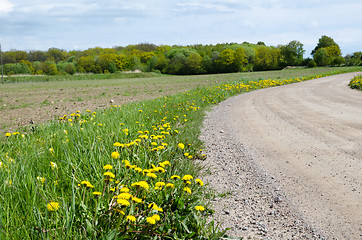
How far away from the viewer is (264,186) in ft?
14.1

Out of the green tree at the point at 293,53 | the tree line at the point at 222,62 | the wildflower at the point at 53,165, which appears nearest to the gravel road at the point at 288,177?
the wildflower at the point at 53,165

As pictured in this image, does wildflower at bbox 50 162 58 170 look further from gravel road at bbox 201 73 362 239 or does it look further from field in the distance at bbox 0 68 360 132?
field in the distance at bbox 0 68 360 132

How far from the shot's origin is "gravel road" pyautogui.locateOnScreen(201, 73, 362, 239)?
3.19 meters

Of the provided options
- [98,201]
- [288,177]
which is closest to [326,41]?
[288,177]

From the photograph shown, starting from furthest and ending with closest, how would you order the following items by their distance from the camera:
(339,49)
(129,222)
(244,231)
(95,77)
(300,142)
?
(339,49), (95,77), (300,142), (244,231), (129,222)

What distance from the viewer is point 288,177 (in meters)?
4.59

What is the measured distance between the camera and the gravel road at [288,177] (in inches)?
126

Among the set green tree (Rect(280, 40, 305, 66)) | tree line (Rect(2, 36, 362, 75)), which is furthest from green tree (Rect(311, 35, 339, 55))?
green tree (Rect(280, 40, 305, 66))

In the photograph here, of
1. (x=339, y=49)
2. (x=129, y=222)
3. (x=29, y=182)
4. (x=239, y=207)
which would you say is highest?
(x=339, y=49)

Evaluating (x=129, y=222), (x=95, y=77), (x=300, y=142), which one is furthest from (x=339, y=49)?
(x=129, y=222)

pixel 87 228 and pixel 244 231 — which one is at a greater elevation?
pixel 87 228

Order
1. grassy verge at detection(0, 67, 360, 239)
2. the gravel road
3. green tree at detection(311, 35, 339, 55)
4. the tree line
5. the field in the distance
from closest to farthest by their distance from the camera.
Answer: grassy verge at detection(0, 67, 360, 239) → the gravel road → the field in the distance → the tree line → green tree at detection(311, 35, 339, 55)

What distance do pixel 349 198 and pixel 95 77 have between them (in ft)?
233

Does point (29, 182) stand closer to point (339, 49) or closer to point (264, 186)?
point (264, 186)
